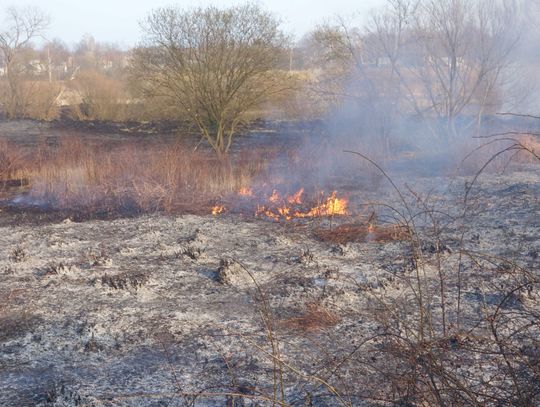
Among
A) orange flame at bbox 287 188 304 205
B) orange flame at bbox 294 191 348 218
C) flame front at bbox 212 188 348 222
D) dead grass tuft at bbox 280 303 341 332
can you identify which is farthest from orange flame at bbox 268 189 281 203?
dead grass tuft at bbox 280 303 341 332

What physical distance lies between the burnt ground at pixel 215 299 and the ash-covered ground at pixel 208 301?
0.06 feet

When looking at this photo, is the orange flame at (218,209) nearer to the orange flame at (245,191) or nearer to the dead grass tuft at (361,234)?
the orange flame at (245,191)

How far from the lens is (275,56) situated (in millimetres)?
15414


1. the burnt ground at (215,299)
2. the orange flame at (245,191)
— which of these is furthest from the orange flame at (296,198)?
the burnt ground at (215,299)

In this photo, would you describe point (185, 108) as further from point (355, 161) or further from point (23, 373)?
point (23, 373)

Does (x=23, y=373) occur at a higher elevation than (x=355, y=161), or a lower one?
lower

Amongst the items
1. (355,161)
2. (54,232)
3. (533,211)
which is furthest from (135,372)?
(355,161)

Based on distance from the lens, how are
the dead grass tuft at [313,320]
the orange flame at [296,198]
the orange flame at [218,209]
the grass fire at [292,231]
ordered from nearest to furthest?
the grass fire at [292,231]
the dead grass tuft at [313,320]
the orange flame at [218,209]
the orange flame at [296,198]

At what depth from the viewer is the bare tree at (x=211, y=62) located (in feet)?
48.1

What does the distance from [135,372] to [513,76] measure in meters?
16.9

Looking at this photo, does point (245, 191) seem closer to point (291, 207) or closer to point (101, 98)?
point (291, 207)

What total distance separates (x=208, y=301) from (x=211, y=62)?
1047 cm

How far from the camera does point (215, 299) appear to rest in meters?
5.74

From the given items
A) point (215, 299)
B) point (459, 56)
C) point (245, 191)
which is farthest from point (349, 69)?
point (215, 299)
